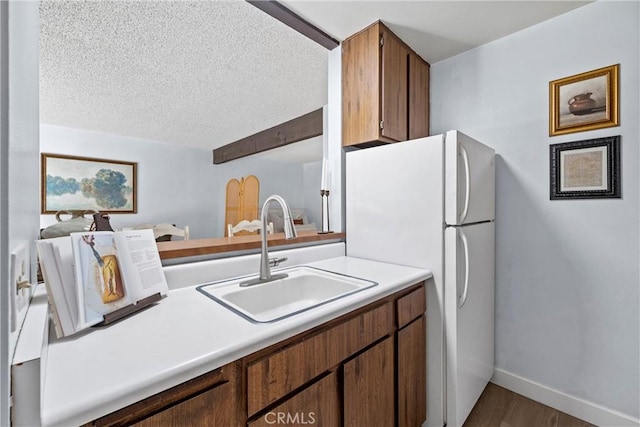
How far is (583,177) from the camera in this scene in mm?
1569

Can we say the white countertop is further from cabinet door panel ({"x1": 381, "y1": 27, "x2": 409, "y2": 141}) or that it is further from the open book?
cabinet door panel ({"x1": 381, "y1": 27, "x2": 409, "y2": 141})

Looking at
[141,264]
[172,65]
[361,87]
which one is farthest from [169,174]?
[141,264]

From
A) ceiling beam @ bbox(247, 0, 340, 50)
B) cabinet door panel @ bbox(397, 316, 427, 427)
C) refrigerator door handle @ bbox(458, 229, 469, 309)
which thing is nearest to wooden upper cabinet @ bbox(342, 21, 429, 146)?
ceiling beam @ bbox(247, 0, 340, 50)

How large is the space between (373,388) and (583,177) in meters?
1.62

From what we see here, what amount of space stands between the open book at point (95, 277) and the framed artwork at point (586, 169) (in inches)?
84.6

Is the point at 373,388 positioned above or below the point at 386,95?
below

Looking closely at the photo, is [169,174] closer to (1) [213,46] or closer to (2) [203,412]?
(1) [213,46]

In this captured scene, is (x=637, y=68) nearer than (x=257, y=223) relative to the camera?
Yes

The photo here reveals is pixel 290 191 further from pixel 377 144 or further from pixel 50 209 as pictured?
pixel 377 144

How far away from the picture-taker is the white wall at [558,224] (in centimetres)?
145

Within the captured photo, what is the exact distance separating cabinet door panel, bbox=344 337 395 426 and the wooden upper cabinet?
4.08 ft

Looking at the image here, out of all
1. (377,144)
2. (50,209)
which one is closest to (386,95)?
(377,144)

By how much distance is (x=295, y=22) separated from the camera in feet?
5.56

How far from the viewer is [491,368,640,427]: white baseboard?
1.47 metres
